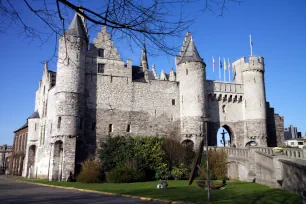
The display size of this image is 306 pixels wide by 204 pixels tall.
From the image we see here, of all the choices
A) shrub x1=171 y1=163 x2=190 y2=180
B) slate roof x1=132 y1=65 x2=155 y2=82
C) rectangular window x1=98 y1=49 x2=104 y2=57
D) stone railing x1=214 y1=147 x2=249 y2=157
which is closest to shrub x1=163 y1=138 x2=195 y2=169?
shrub x1=171 y1=163 x2=190 y2=180

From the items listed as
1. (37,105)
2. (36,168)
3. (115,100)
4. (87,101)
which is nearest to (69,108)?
(87,101)

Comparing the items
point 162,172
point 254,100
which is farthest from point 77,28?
point 254,100

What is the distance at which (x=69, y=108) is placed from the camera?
28562mm

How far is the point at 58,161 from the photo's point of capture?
28266 mm

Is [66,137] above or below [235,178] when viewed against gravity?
above

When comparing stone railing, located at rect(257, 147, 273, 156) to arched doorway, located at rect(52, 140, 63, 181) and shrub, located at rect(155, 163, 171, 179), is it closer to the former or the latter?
shrub, located at rect(155, 163, 171, 179)

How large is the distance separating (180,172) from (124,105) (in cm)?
927

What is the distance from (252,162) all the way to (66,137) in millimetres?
16128

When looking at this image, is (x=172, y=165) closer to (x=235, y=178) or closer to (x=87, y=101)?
(x=235, y=178)

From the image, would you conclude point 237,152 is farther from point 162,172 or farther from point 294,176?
point 294,176

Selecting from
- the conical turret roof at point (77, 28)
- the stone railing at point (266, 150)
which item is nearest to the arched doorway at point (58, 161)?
the conical turret roof at point (77, 28)

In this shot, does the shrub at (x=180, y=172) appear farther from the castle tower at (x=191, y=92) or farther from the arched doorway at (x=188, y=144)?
the castle tower at (x=191, y=92)

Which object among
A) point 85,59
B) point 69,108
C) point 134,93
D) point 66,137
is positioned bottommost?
point 66,137

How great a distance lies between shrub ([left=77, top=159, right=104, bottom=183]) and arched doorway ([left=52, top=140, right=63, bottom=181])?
8.83 feet
